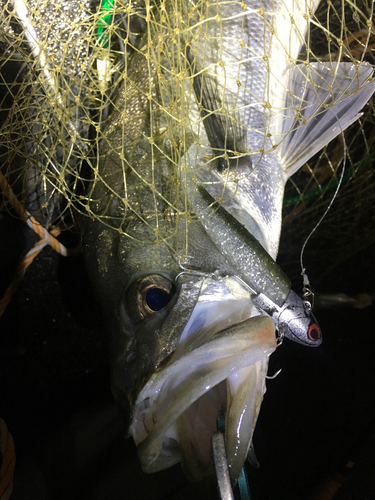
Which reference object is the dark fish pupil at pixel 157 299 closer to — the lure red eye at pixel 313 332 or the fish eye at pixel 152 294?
the fish eye at pixel 152 294

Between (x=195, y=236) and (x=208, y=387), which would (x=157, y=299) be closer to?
(x=195, y=236)

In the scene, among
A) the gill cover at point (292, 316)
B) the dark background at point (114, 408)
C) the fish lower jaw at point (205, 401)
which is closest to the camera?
the fish lower jaw at point (205, 401)

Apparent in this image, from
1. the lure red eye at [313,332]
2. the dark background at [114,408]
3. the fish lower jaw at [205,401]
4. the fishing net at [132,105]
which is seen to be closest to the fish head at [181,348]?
the fish lower jaw at [205,401]

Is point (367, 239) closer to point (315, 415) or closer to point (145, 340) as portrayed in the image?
point (315, 415)

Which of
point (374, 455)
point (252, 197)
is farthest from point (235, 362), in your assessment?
point (374, 455)

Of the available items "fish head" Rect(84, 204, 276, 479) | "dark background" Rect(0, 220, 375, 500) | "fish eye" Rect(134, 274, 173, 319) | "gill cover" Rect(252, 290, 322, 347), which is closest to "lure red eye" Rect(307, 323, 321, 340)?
"gill cover" Rect(252, 290, 322, 347)

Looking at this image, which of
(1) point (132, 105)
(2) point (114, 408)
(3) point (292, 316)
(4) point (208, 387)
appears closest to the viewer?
(4) point (208, 387)

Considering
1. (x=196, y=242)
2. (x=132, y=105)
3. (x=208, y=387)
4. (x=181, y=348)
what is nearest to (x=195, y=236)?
(x=196, y=242)
